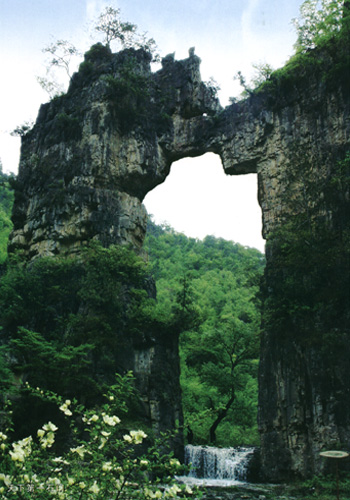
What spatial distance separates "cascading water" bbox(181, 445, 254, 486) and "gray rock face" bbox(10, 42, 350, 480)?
182 cm

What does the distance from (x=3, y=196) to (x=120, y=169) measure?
85.6 ft

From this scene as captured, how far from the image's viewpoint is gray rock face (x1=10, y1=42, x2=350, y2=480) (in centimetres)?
1630

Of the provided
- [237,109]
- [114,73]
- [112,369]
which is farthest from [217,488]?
[114,73]

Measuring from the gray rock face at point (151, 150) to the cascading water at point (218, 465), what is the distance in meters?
1.82

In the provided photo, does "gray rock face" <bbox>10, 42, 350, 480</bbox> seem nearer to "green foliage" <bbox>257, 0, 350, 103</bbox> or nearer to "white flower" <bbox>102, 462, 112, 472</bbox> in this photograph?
"green foliage" <bbox>257, 0, 350, 103</bbox>

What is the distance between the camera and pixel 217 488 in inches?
543

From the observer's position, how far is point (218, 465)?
55.2 ft

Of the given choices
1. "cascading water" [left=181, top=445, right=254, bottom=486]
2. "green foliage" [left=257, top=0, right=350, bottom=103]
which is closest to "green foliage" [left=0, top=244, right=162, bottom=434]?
"cascading water" [left=181, top=445, right=254, bottom=486]

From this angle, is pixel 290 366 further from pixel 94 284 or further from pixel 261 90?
pixel 261 90

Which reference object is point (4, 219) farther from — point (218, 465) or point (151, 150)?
point (218, 465)

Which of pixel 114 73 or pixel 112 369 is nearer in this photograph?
pixel 112 369

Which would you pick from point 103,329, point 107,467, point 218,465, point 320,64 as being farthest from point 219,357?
point 107,467

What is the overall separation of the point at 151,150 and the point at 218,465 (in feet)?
49.6

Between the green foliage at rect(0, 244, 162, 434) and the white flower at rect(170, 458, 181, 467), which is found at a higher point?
the green foliage at rect(0, 244, 162, 434)
